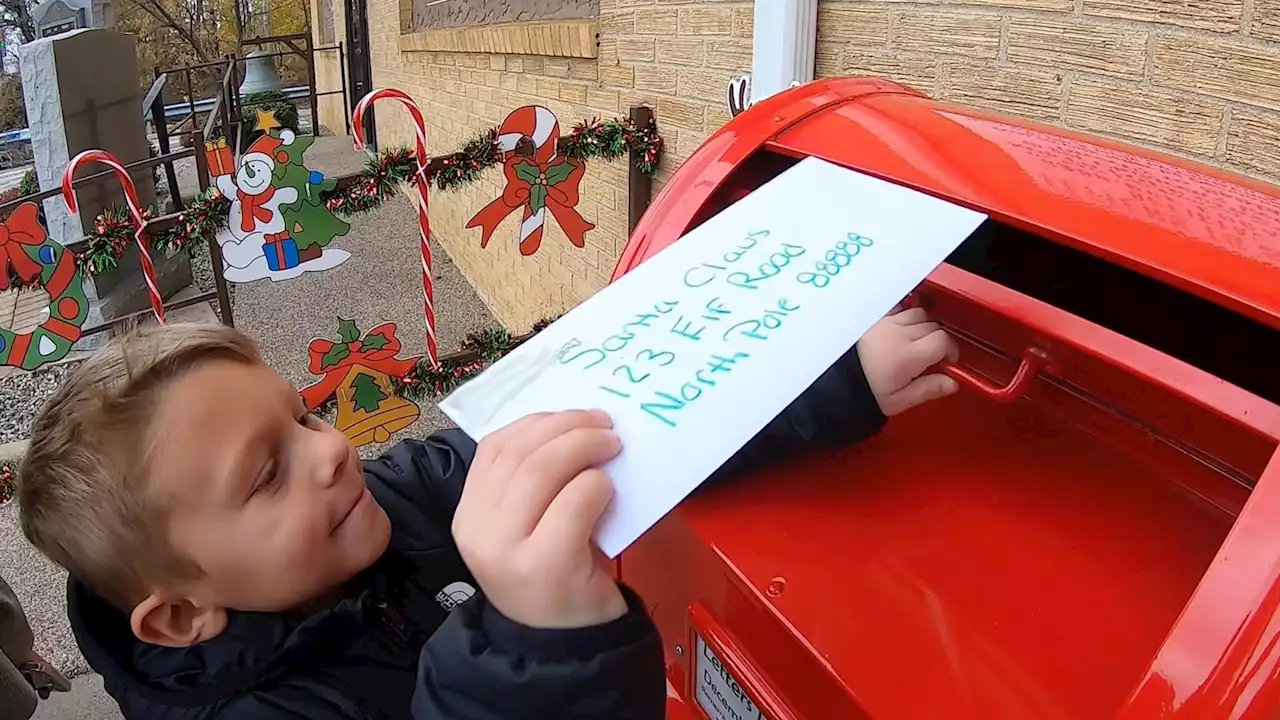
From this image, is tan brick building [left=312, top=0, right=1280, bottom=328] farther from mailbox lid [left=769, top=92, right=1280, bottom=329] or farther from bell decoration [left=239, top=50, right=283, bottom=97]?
bell decoration [left=239, top=50, right=283, bottom=97]

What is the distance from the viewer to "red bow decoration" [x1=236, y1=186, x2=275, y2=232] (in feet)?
9.41

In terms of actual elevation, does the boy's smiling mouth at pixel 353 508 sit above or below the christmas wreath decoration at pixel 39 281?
above

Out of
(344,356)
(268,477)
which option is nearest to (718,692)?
(268,477)

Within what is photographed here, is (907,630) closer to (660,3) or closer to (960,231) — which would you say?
(960,231)

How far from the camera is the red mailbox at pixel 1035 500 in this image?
70cm

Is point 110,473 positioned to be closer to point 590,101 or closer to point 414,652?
point 414,652

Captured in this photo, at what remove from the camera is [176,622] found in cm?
103

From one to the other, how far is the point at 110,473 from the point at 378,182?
2.21 m

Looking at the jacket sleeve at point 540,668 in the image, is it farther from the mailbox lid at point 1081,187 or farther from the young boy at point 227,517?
the mailbox lid at point 1081,187

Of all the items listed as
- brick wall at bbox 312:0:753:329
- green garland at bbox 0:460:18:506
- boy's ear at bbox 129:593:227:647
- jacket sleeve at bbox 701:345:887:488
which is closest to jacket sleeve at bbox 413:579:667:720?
jacket sleeve at bbox 701:345:887:488

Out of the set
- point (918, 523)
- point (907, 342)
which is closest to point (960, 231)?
point (907, 342)

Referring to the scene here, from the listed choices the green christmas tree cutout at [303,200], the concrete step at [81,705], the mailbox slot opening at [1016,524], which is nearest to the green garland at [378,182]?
the green christmas tree cutout at [303,200]

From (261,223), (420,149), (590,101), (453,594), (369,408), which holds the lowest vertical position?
(369,408)

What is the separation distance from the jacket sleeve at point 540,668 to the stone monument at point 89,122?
6.12 m
